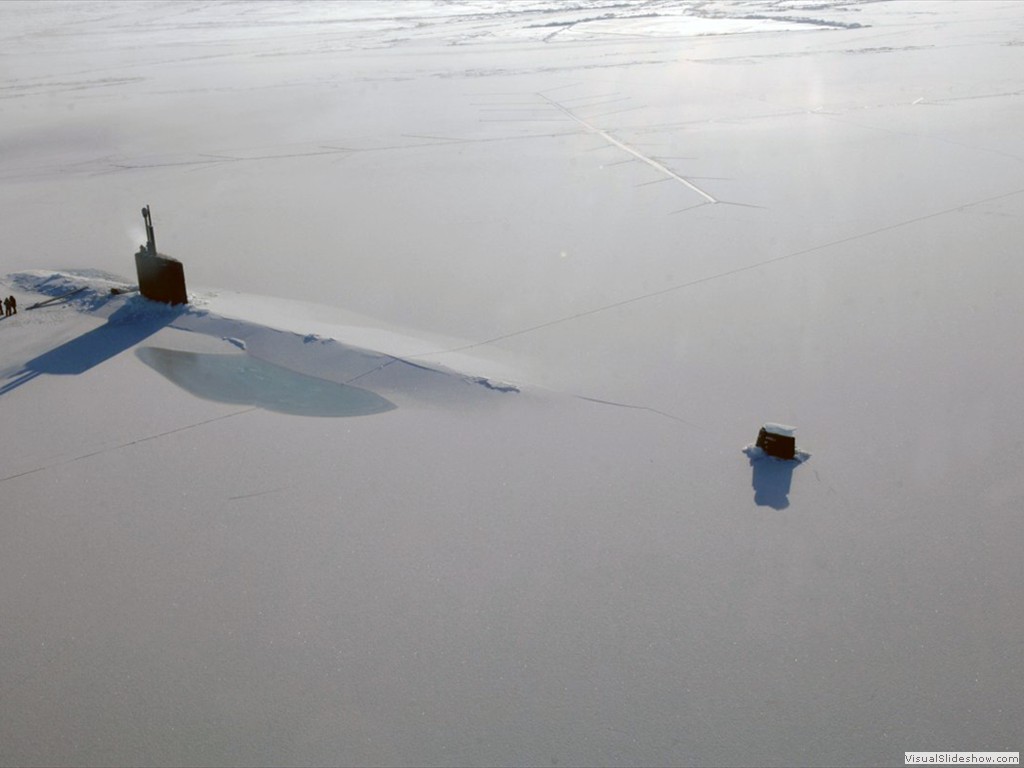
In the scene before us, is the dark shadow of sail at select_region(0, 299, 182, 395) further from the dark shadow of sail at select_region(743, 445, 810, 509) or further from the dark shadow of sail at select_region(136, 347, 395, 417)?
the dark shadow of sail at select_region(743, 445, 810, 509)

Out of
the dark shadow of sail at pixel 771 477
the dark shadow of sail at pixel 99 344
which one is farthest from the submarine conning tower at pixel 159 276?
the dark shadow of sail at pixel 771 477

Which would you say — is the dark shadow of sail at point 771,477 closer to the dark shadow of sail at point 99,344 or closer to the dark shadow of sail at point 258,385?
the dark shadow of sail at point 258,385

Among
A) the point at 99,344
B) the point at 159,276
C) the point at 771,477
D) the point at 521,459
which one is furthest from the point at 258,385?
the point at 771,477

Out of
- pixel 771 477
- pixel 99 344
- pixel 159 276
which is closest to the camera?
pixel 771 477

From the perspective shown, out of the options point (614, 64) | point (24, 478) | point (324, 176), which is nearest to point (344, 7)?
point (614, 64)

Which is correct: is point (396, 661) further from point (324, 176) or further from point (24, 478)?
point (324, 176)

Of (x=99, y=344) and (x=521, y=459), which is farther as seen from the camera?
(x=99, y=344)

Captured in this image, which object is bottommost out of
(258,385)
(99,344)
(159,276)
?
(258,385)

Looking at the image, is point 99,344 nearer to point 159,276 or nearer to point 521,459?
point 159,276
